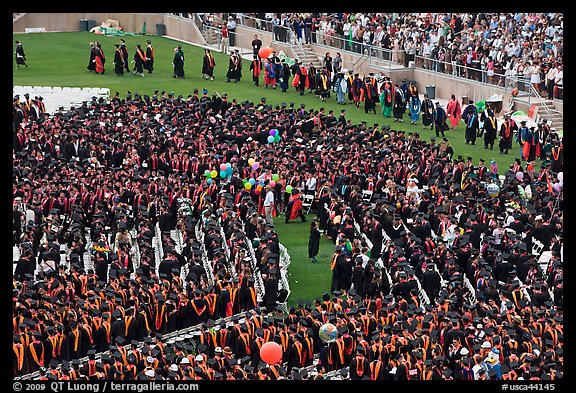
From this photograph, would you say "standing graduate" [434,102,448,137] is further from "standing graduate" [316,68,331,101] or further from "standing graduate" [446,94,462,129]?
"standing graduate" [316,68,331,101]

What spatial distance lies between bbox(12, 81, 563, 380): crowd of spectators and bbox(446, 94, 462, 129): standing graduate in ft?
6.89

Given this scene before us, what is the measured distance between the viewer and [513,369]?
64.2 ft

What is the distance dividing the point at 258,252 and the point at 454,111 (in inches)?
514

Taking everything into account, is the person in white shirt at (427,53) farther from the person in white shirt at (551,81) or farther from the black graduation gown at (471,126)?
the black graduation gown at (471,126)

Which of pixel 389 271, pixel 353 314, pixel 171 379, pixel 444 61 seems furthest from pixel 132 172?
pixel 444 61

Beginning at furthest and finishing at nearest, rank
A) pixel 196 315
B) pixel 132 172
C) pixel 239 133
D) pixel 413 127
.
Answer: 1. pixel 413 127
2. pixel 239 133
3. pixel 132 172
4. pixel 196 315

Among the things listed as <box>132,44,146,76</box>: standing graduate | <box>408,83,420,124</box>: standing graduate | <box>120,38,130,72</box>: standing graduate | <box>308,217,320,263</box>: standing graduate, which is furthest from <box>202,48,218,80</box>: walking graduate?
<box>308,217,320,263</box>: standing graduate

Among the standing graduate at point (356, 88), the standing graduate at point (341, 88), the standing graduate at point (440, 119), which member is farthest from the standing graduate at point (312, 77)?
the standing graduate at point (440, 119)

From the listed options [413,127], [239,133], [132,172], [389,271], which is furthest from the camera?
[413,127]

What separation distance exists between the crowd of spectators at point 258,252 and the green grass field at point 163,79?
59.9 inches

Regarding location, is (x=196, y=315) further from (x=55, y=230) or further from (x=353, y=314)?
(x=55, y=230)

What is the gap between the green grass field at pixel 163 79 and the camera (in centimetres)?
3475
